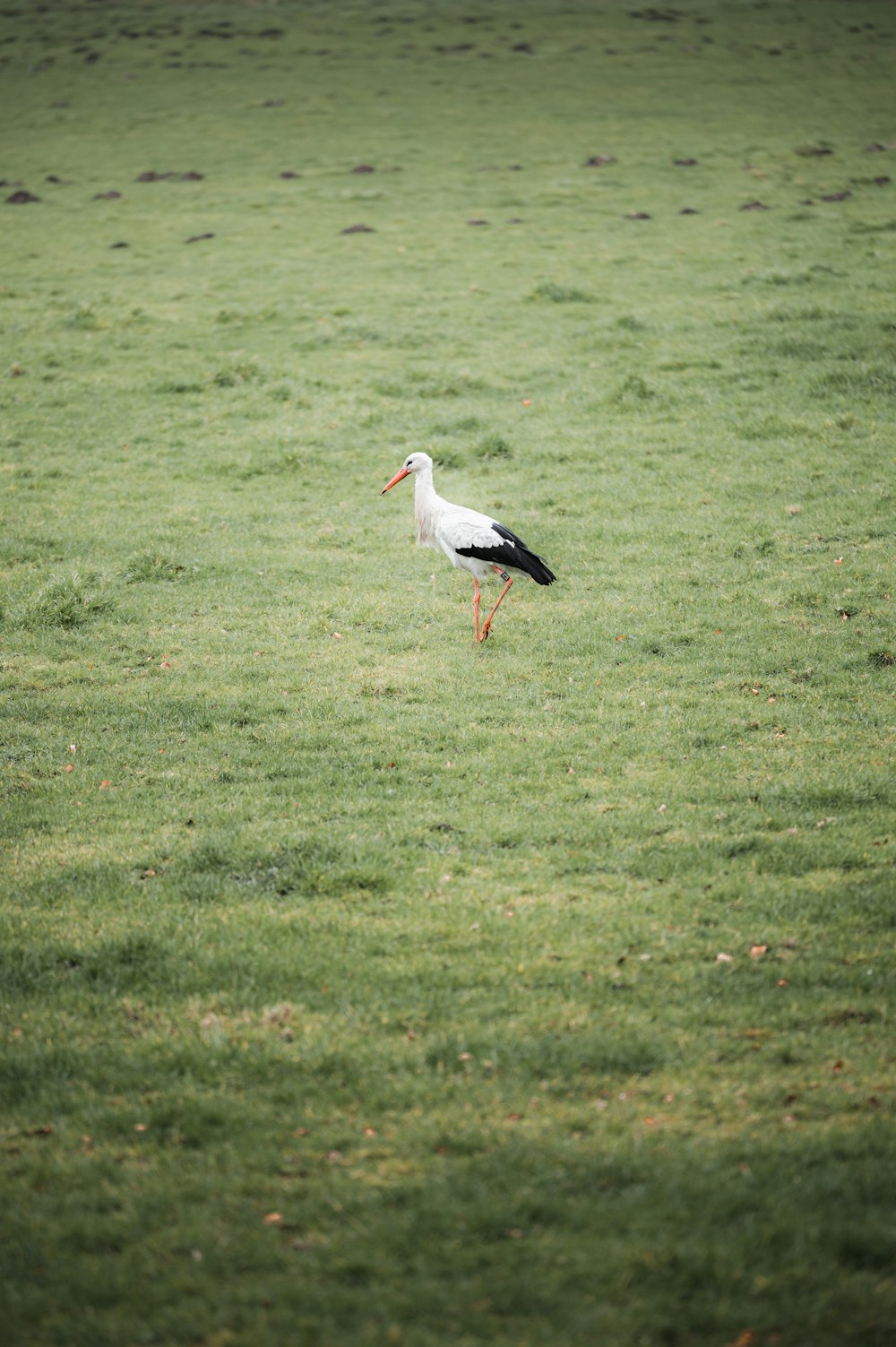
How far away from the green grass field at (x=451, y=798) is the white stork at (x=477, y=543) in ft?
2.60

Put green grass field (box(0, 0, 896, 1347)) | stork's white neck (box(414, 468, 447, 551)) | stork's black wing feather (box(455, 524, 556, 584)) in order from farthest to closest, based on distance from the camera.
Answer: stork's white neck (box(414, 468, 447, 551)) → stork's black wing feather (box(455, 524, 556, 584)) → green grass field (box(0, 0, 896, 1347))

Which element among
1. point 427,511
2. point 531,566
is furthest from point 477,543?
point 427,511

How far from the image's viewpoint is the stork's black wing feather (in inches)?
538

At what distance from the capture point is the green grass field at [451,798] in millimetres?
5695

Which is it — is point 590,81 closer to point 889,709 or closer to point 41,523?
point 41,523

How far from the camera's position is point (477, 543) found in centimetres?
1382

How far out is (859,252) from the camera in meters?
28.2

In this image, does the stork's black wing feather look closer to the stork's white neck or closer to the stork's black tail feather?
the stork's black tail feather

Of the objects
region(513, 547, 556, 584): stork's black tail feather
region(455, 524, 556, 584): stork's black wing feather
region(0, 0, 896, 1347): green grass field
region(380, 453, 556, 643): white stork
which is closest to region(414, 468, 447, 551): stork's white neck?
region(380, 453, 556, 643): white stork

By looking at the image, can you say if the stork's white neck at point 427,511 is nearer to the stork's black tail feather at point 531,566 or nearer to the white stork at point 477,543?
the white stork at point 477,543

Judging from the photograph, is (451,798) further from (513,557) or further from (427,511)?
(427,511)

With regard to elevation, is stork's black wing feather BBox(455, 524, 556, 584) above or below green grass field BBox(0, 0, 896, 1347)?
above

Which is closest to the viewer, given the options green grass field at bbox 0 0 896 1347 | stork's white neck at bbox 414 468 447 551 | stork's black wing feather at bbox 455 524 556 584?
green grass field at bbox 0 0 896 1347

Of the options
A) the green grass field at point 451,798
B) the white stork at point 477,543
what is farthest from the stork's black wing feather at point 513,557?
the green grass field at point 451,798
